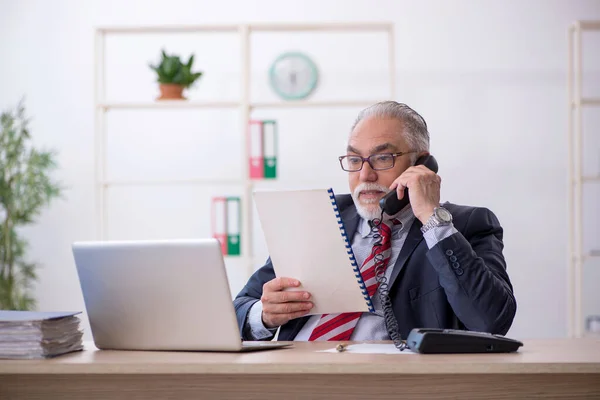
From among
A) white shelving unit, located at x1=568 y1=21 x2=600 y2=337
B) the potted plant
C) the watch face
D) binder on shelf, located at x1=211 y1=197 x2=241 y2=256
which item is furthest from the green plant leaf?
the watch face

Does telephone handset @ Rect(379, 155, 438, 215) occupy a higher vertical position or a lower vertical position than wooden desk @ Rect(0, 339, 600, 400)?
higher

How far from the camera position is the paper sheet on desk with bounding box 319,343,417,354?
162 centimetres

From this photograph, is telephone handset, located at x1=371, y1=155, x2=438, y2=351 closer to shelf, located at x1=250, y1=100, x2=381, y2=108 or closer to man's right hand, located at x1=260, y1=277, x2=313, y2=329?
man's right hand, located at x1=260, y1=277, x2=313, y2=329

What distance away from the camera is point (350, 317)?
83.9 inches

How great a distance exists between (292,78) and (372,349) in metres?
3.08

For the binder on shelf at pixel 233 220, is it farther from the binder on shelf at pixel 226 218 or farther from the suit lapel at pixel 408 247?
the suit lapel at pixel 408 247

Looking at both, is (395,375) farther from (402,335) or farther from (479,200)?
(479,200)

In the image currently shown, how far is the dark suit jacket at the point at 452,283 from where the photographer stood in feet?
6.32

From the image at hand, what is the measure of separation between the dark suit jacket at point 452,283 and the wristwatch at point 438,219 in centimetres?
4

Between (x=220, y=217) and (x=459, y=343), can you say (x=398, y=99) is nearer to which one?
(x=220, y=217)

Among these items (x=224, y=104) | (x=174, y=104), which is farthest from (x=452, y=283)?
(x=174, y=104)

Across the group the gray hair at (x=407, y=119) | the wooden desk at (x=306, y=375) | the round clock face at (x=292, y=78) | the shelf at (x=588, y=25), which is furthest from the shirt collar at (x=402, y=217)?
the shelf at (x=588, y=25)

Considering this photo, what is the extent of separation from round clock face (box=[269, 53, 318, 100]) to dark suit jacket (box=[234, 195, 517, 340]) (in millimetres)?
2310

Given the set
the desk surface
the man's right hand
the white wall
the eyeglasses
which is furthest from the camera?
the white wall
